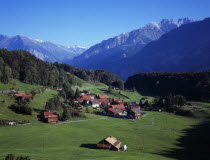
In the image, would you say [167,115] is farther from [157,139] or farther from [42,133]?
[42,133]

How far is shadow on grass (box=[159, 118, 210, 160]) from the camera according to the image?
194ft

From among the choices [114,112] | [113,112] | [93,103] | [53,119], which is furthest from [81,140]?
[93,103]

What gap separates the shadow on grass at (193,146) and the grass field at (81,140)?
2.67 metres

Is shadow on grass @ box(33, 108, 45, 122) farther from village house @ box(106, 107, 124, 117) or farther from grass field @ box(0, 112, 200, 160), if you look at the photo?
village house @ box(106, 107, 124, 117)

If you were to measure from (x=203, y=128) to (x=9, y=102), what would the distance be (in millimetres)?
77187

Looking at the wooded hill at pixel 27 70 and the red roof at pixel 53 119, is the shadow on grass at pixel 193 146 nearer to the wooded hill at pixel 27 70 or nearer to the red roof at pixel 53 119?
the red roof at pixel 53 119

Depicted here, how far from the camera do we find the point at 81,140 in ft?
220

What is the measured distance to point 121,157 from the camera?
163 ft

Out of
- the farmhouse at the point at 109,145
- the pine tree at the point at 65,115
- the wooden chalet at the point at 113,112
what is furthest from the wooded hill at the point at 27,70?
the farmhouse at the point at 109,145

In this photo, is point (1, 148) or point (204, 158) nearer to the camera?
point (1, 148)

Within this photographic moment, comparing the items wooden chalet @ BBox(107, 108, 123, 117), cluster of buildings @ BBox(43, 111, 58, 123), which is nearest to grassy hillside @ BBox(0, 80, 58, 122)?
cluster of buildings @ BBox(43, 111, 58, 123)

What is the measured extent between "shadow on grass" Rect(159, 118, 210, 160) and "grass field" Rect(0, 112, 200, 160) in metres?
2.67

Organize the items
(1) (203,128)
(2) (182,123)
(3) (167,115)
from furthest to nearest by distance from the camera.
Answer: (3) (167,115) < (2) (182,123) < (1) (203,128)

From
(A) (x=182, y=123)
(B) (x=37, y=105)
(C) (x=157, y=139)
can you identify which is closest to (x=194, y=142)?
(C) (x=157, y=139)
